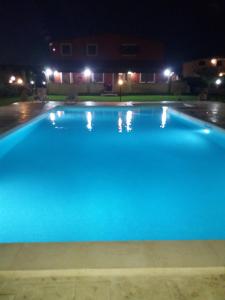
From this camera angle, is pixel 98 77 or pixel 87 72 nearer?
pixel 87 72

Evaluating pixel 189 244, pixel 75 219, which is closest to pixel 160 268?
pixel 189 244

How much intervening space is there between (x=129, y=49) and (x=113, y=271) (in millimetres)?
33586

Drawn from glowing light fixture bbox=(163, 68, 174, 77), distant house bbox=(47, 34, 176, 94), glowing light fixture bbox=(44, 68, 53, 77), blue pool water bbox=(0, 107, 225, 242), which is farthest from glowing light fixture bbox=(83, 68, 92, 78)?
blue pool water bbox=(0, 107, 225, 242)

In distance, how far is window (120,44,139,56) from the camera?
3462 centimetres

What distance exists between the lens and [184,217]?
18.5ft

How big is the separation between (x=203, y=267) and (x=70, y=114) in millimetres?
→ 16243

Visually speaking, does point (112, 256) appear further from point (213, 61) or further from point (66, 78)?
point (213, 61)

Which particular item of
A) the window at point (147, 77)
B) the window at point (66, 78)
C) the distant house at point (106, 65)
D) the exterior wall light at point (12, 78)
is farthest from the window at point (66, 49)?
the window at point (147, 77)

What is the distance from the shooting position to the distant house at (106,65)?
31.5m

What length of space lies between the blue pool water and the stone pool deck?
1727 millimetres

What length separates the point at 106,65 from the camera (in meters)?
32.4

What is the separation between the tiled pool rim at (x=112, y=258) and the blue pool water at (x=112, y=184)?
166 centimetres

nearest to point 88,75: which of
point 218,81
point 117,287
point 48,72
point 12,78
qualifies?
point 48,72

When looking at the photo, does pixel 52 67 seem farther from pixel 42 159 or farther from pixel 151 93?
pixel 42 159
